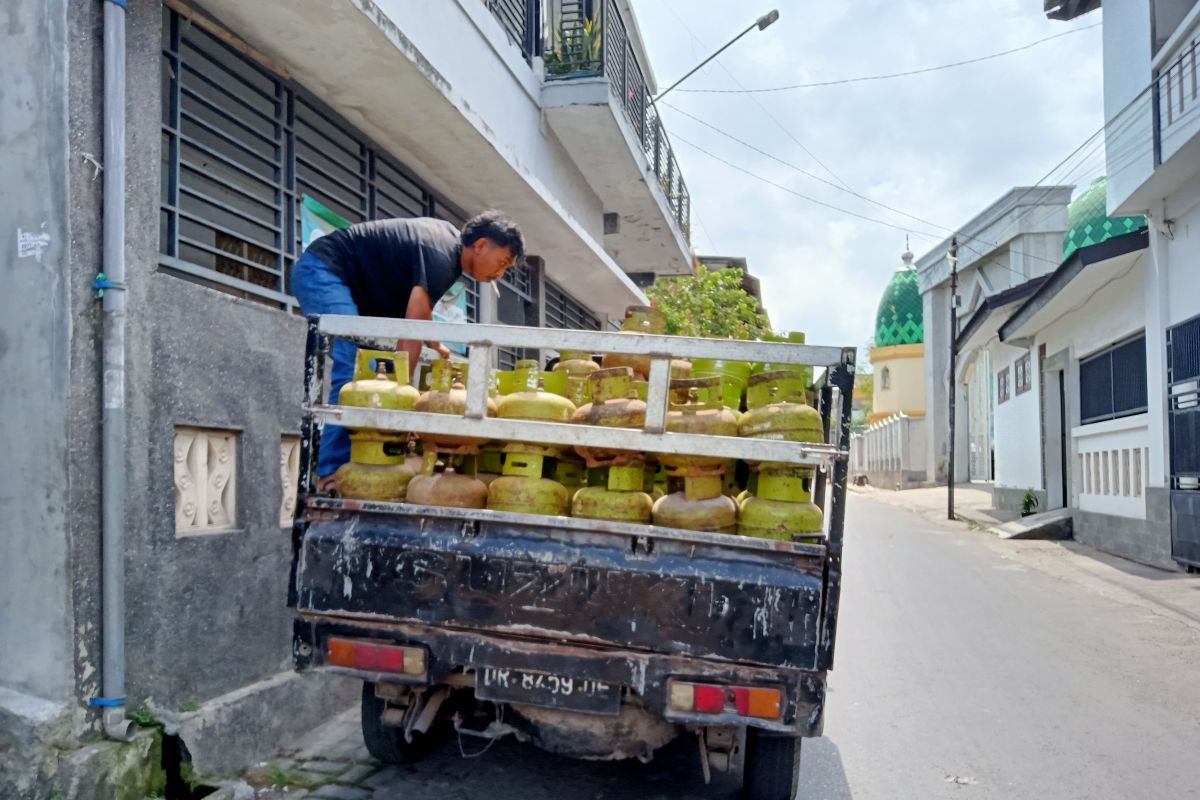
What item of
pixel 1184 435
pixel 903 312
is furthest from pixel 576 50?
pixel 903 312

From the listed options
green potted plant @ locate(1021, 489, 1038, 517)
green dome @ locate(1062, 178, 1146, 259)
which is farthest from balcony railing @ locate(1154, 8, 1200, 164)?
green dome @ locate(1062, 178, 1146, 259)

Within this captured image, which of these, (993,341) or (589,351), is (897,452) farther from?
(589,351)

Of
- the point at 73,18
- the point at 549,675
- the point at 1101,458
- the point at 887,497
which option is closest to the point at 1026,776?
the point at 549,675

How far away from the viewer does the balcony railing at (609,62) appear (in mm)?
9492

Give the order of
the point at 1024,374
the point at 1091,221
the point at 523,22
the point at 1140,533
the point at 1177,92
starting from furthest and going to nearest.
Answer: the point at 1091,221, the point at 1024,374, the point at 1140,533, the point at 1177,92, the point at 523,22

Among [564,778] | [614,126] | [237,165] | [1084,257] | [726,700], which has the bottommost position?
[564,778]

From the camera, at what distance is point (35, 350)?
316 cm

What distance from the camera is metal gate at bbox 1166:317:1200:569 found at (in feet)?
34.0

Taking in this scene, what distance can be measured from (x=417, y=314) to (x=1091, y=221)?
2257 cm

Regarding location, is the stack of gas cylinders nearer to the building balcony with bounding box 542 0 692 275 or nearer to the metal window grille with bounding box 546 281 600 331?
the building balcony with bounding box 542 0 692 275

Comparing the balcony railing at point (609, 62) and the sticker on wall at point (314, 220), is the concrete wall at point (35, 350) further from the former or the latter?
the balcony railing at point (609, 62)

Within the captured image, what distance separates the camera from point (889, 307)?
143ft

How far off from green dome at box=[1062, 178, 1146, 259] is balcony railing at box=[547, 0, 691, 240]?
12.9 meters

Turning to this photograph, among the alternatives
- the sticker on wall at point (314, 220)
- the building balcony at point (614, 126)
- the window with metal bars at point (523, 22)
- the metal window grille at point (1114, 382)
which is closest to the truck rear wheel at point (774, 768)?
the sticker on wall at point (314, 220)
